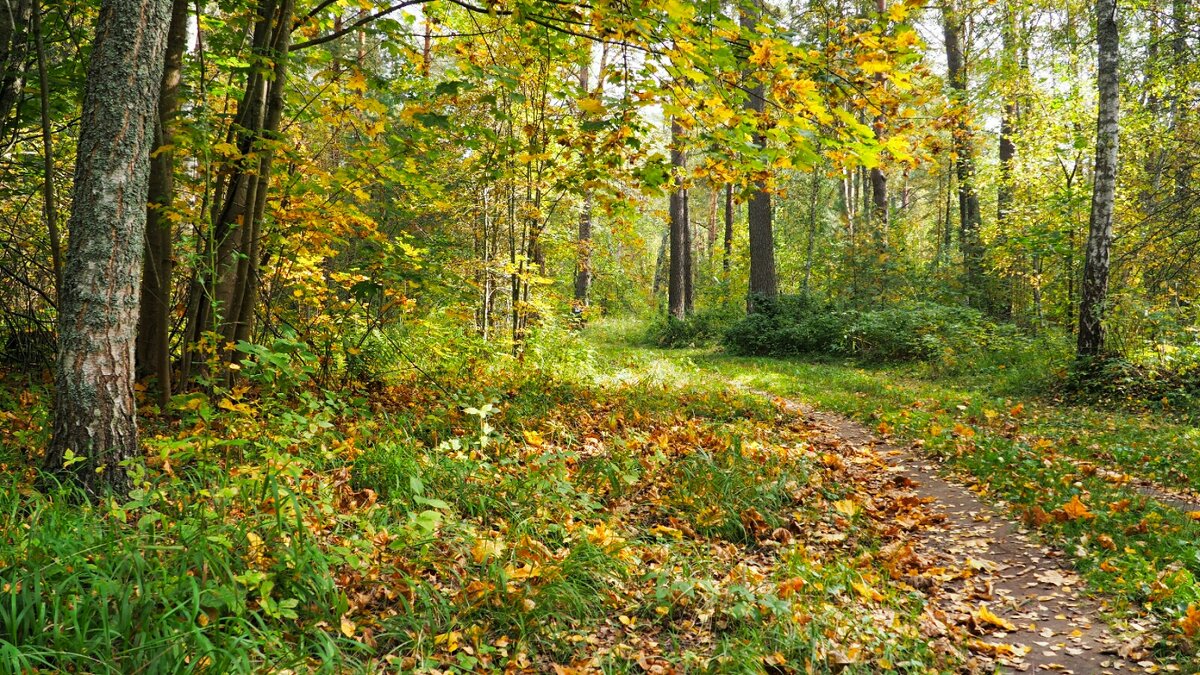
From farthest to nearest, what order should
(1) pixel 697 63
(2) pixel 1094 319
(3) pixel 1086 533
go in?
(2) pixel 1094 319 → (3) pixel 1086 533 → (1) pixel 697 63

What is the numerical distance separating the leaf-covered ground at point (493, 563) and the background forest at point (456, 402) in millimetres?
26

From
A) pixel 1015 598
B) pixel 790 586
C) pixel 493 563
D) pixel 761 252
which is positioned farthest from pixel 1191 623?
pixel 761 252

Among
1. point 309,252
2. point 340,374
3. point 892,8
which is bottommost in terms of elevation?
point 340,374

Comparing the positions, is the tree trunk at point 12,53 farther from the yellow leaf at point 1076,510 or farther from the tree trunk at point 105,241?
the yellow leaf at point 1076,510

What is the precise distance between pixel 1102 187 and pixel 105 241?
11454 mm

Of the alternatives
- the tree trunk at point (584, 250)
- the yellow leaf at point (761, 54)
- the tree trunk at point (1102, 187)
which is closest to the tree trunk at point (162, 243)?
the yellow leaf at point (761, 54)

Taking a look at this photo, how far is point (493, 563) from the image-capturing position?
3.36 metres

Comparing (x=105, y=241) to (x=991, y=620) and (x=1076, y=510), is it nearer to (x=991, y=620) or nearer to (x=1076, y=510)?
(x=991, y=620)

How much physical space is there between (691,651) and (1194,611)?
8.04 feet

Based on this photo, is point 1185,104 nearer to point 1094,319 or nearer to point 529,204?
point 1094,319

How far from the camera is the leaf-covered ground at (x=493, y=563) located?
8.34ft

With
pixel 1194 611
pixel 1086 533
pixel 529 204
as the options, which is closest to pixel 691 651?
pixel 1194 611

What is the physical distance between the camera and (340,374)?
678 centimetres

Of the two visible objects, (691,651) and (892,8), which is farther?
(892,8)
